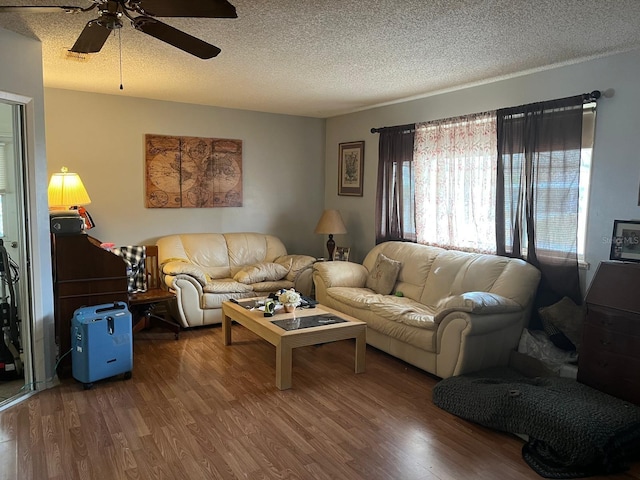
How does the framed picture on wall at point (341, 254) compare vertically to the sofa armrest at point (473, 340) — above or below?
above

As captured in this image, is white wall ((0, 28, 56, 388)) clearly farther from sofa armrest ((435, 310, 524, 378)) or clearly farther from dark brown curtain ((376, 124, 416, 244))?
dark brown curtain ((376, 124, 416, 244))

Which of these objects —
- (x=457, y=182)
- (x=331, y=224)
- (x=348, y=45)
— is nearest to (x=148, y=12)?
(x=348, y=45)

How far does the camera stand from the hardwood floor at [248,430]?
251cm

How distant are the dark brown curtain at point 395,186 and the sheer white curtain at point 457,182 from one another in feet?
0.42

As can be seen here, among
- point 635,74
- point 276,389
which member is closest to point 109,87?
point 276,389

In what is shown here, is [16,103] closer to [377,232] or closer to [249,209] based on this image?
[249,209]

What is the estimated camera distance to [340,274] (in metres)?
5.03

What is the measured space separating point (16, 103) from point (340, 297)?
300 centimetres

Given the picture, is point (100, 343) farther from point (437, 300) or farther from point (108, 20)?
point (437, 300)

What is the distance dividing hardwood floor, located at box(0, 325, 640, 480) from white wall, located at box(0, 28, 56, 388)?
366 mm

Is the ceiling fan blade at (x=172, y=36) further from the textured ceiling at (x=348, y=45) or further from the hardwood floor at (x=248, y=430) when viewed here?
the hardwood floor at (x=248, y=430)

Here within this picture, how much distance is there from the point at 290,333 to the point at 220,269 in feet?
7.48

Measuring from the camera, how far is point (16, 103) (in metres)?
3.22

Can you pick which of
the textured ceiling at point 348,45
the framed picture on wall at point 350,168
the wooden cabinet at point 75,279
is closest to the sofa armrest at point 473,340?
the textured ceiling at point 348,45
